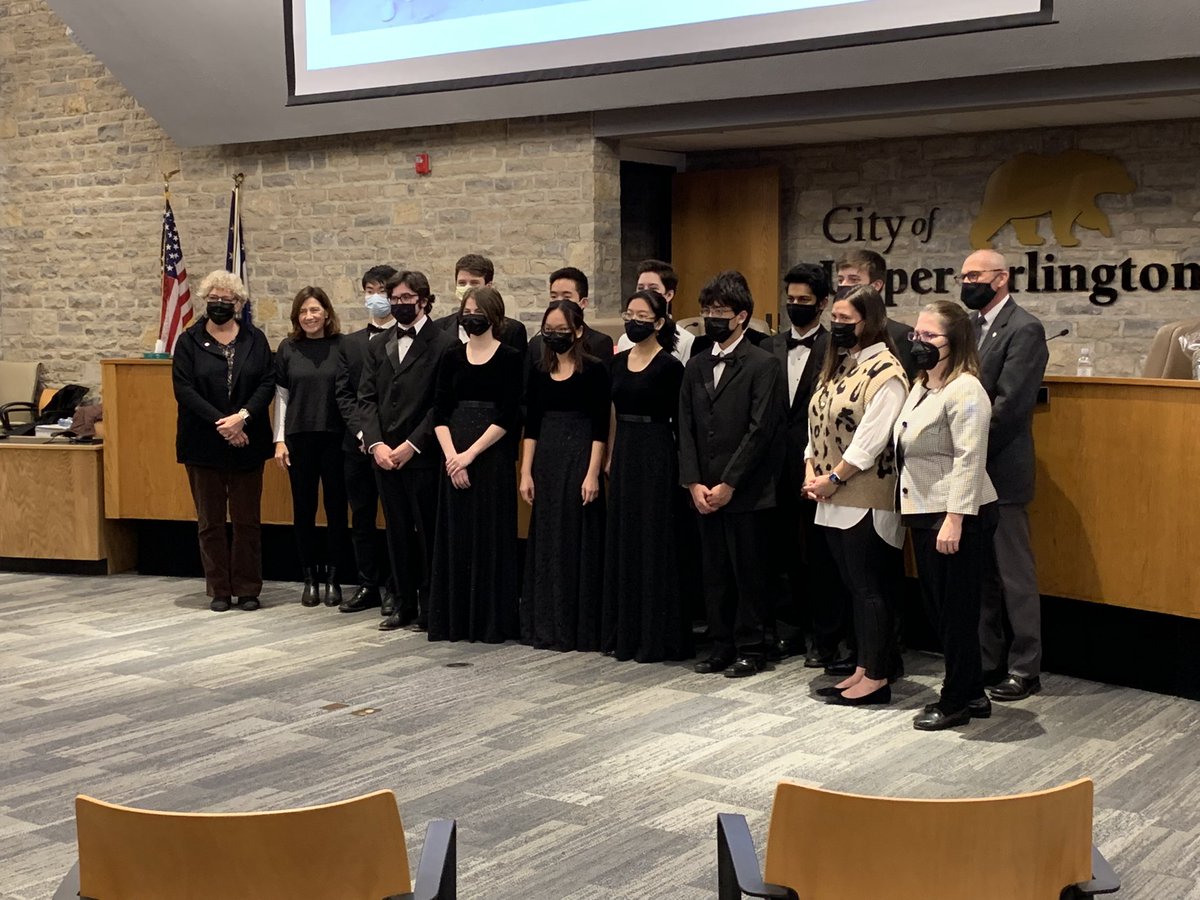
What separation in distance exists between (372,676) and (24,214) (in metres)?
7.47

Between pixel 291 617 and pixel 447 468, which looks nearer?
pixel 447 468

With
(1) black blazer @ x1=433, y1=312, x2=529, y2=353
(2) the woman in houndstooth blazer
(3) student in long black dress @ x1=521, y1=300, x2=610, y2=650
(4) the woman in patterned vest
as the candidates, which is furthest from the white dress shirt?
(1) black blazer @ x1=433, y1=312, x2=529, y2=353

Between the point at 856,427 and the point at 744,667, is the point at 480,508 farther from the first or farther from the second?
the point at 856,427

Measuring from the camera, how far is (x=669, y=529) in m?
6.27

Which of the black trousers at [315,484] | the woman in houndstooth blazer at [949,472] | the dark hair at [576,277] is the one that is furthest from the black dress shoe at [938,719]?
the black trousers at [315,484]

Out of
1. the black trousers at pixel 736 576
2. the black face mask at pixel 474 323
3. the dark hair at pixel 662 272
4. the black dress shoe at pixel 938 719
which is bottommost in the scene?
the black dress shoe at pixel 938 719

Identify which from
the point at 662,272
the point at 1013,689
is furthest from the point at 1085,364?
the point at 1013,689

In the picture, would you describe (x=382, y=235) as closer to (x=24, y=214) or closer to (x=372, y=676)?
(x=24, y=214)

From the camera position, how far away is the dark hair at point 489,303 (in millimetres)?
6578

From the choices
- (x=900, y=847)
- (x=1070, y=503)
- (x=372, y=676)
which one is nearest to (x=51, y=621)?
(x=372, y=676)

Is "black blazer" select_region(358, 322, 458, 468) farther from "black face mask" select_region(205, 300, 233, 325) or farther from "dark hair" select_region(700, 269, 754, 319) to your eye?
"dark hair" select_region(700, 269, 754, 319)

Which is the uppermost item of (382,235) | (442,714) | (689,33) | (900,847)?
(689,33)

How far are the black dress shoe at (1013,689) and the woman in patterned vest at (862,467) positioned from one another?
1.48 ft

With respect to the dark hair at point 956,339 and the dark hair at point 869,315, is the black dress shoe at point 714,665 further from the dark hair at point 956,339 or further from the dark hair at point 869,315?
the dark hair at point 956,339
